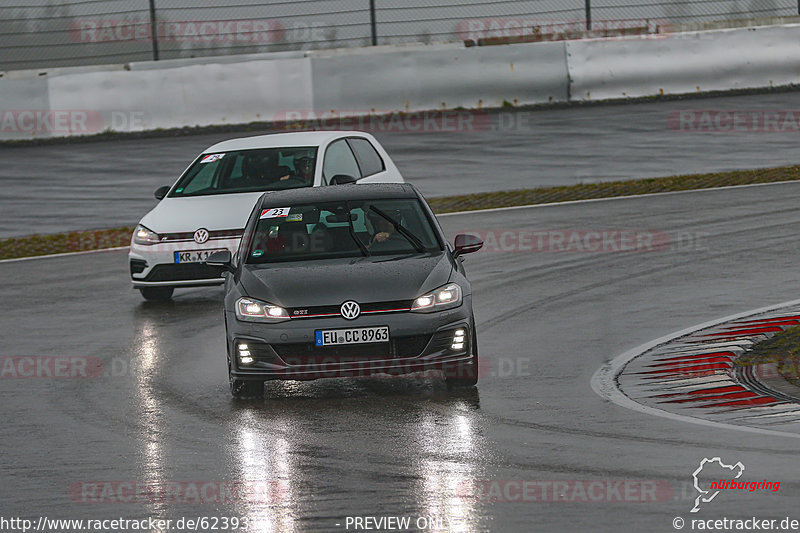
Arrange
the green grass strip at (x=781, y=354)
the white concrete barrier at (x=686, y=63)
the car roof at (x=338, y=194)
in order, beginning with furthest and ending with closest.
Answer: the white concrete barrier at (x=686, y=63), the car roof at (x=338, y=194), the green grass strip at (x=781, y=354)

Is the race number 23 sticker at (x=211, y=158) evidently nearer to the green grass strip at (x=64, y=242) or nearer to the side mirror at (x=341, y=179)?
the side mirror at (x=341, y=179)

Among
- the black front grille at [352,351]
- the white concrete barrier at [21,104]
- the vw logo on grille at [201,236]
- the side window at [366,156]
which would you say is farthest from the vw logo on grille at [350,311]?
the white concrete barrier at [21,104]

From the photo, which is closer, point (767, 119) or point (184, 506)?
point (184, 506)

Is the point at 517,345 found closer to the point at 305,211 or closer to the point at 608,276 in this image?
the point at 305,211

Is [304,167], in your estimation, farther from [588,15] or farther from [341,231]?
[588,15]

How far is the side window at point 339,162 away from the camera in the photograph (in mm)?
15516

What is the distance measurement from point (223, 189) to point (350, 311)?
5.92 m

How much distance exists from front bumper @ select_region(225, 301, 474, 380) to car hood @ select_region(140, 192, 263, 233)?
466 cm

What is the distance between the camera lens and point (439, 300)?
9828mm

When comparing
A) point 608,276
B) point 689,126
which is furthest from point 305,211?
point 689,126

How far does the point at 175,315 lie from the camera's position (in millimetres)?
13742

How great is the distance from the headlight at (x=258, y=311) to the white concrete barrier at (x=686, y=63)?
63.4 feet

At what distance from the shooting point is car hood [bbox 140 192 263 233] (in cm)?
1427

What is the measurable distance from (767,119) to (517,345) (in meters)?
16.2
